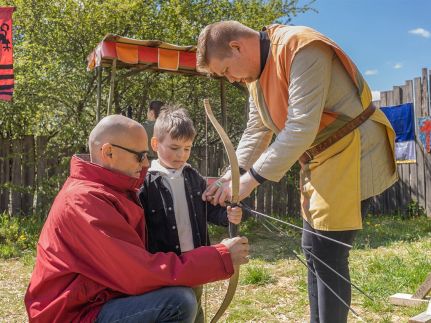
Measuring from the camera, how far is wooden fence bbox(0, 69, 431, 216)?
25.4ft

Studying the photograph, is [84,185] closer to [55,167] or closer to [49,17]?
[55,167]

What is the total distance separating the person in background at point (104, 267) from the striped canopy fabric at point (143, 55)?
179 inches

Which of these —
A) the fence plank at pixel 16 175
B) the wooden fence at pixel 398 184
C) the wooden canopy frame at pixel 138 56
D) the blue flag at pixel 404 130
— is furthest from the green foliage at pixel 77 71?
the blue flag at pixel 404 130

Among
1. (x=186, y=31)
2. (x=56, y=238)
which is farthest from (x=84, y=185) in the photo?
(x=186, y=31)

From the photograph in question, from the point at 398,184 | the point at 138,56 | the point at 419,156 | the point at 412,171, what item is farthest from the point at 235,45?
the point at 398,184

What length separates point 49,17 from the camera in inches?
337

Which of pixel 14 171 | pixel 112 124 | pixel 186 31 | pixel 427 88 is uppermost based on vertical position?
pixel 186 31

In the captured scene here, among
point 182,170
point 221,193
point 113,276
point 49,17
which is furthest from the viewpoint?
point 49,17

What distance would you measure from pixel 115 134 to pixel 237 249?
2.16 feet

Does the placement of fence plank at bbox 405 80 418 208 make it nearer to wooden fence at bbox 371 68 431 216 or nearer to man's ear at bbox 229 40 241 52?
wooden fence at bbox 371 68 431 216

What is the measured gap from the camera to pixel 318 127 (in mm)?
1992

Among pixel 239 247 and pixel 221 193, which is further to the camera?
pixel 221 193

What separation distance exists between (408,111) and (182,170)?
288 inches

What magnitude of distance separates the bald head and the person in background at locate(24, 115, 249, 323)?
0.12 m
